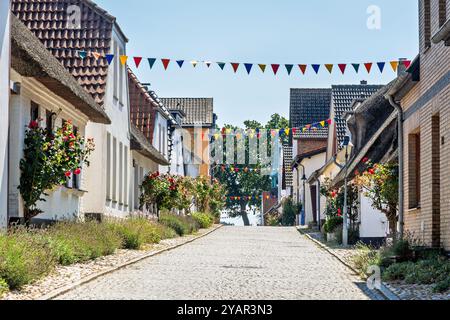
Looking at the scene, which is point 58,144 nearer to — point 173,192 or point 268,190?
point 173,192

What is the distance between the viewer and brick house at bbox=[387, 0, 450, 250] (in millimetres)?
17641

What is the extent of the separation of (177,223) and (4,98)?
62.1 feet

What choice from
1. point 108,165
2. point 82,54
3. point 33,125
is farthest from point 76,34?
point 33,125

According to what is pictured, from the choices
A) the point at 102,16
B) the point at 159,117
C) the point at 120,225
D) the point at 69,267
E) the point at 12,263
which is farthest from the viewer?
the point at 159,117

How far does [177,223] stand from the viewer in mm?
35312

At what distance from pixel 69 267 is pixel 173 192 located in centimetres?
1903

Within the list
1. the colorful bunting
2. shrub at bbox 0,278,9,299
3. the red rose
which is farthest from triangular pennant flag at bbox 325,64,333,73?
shrub at bbox 0,278,9,299

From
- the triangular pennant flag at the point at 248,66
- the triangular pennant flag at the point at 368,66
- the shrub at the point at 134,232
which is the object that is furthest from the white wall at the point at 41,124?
the triangular pennant flag at the point at 368,66

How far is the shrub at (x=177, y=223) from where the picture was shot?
34.6 meters

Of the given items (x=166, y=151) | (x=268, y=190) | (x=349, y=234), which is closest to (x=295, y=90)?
(x=166, y=151)

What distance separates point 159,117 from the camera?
43.9 metres

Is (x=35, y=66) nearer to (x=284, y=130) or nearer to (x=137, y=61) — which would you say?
(x=137, y=61)

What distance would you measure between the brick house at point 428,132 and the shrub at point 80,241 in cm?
642

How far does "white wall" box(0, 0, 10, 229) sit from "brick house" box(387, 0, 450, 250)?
296 inches
